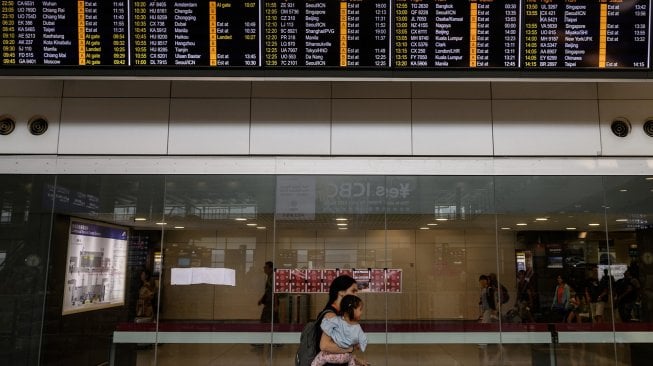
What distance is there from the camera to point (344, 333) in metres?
4.24

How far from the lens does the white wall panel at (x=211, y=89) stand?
687cm

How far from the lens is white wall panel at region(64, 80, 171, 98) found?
6.89 m

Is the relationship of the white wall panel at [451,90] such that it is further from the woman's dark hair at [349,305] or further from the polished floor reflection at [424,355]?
the woman's dark hair at [349,305]

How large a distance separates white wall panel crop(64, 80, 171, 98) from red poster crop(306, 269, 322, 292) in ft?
9.22

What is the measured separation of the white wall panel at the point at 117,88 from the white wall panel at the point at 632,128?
5.42m

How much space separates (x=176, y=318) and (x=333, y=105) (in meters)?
3.17

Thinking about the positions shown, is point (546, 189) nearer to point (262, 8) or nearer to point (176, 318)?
point (262, 8)

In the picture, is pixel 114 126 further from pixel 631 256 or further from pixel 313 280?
pixel 631 256

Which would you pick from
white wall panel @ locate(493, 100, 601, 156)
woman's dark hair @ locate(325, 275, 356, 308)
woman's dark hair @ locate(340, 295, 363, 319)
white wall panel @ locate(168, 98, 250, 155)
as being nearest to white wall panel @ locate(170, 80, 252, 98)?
white wall panel @ locate(168, 98, 250, 155)

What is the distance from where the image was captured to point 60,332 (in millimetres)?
6605

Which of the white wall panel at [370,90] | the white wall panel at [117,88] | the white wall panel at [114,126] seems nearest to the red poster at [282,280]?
the white wall panel at [114,126]

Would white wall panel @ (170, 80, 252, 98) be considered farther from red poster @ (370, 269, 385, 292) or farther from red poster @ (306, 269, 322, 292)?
red poster @ (370, 269, 385, 292)

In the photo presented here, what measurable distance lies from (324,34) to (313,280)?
2.82 m

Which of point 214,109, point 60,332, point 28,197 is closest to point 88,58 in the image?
point 214,109
